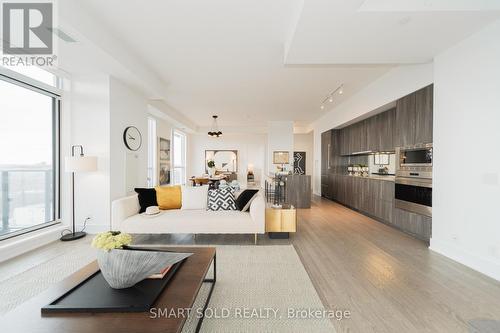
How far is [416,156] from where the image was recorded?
3.60 meters

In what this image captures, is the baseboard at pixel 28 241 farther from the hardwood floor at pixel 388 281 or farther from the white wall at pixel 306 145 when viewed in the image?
the white wall at pixel 306 145

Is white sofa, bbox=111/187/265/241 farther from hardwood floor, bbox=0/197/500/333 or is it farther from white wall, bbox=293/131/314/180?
white wall, bbox=293/131/314/180

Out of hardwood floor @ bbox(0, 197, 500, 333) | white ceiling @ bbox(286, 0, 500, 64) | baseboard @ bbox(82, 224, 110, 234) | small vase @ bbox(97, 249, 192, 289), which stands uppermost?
white ceiling @ bbox(286, 0, 500, 64)

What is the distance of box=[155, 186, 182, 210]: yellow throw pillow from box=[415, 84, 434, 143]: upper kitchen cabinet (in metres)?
4.23

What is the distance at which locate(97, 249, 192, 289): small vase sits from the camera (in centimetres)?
136

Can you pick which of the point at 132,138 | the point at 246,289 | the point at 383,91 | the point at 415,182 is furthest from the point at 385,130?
the point at 132,138

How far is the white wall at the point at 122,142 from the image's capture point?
3959 mm

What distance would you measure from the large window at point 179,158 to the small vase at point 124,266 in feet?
26.5

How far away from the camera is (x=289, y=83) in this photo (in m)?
4.75

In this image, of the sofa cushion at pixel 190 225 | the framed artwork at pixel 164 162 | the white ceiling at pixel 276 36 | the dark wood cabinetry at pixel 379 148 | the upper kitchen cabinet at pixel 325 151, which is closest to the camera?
the white ceiling at pixel 276 36

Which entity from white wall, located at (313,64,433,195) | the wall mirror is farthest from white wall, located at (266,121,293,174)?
the wall mirror

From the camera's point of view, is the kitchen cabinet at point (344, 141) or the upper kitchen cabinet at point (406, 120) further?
the kitchen cabinet at point (344, 141)

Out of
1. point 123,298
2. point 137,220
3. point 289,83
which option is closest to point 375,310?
point 123,298

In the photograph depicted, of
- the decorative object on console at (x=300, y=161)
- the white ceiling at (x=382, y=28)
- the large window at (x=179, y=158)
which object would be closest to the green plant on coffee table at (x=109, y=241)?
the white ceiling at (x=382, y=28)
